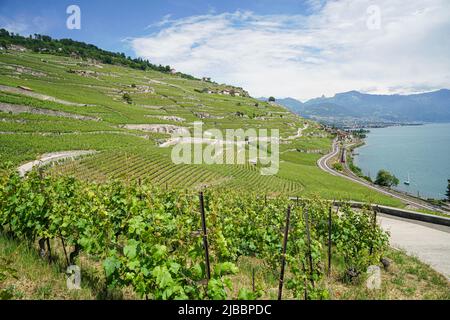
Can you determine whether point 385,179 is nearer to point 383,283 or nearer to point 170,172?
point 170,172

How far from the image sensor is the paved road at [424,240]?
12122mm

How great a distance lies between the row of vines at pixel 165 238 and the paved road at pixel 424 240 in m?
3.57

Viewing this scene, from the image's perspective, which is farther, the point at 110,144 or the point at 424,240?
the point at 110,144

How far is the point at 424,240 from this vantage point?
15766 mm

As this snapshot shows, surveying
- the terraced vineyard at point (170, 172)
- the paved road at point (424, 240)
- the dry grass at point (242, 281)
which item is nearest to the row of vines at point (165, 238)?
the dry grass at point (242, 281)

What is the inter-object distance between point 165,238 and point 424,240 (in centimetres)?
1585

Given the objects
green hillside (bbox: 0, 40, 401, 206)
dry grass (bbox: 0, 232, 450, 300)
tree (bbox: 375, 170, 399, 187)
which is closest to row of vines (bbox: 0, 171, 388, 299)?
dry grass (bbox: 0, 232, 450, 300)

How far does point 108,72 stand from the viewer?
456 feet

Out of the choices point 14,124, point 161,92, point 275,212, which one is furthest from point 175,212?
point 161,92

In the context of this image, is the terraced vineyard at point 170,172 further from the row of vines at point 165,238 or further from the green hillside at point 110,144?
the row of vines at point 165,238

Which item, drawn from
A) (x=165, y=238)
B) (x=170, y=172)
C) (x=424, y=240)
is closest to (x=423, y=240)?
(x=424, y=240)

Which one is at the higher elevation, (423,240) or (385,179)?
(423,240)
